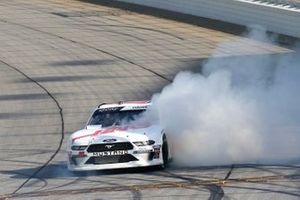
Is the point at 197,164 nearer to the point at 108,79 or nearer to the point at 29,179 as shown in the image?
the point at 29,179

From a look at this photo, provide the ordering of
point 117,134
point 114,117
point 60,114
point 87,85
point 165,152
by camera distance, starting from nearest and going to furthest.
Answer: point 117,134 → point 165,152 → point 114,117 → point 60,114 → point 87,85

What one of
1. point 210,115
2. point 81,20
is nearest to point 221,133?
point 210,115

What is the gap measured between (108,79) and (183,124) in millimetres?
12302

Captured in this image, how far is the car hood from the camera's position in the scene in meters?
16.3

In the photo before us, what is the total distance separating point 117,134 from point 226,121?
9.71ft

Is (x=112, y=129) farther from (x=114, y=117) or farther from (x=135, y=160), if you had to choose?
(x=135, y=160)

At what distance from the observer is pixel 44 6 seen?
45.9m

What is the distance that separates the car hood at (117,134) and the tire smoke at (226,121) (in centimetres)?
97

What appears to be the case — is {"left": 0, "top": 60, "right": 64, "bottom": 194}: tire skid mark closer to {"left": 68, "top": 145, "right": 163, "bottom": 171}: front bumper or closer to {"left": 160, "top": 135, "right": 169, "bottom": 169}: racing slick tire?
{"left": 68, "top": 145, "right": 163, "bottom": 171}: front bumper

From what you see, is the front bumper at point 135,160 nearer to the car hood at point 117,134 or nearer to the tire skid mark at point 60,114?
the car hood at point 117,134

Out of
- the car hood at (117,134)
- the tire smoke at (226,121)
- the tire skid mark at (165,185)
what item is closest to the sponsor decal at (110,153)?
the car hood at (117,134)

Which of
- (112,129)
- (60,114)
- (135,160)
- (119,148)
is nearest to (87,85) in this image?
(60,114)

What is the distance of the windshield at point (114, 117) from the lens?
1739 cm

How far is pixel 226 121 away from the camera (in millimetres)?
18453
